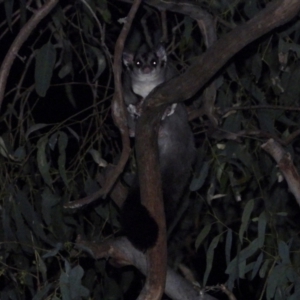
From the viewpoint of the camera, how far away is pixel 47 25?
11.5 feet

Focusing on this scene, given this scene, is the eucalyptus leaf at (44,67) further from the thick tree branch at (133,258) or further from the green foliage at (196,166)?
the thick tree branch at (133,258)

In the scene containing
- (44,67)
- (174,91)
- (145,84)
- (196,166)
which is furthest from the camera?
(145,84)

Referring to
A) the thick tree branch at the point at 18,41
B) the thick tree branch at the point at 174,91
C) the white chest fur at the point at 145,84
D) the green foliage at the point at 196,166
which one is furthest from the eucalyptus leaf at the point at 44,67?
the white chest fur at the point at 145,84

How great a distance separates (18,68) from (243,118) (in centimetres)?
208

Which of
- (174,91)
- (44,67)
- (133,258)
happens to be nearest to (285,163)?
(174,91)

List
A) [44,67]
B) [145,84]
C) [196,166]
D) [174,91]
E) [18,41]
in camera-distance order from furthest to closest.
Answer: [145,84], [196,166], [44,67], [18,41], [174,91]

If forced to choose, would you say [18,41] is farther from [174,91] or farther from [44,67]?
[174,91]

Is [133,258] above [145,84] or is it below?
below

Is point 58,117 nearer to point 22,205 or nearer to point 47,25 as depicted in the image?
point 47,25

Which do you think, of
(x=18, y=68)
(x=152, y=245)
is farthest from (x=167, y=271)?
(x=18, y=68)

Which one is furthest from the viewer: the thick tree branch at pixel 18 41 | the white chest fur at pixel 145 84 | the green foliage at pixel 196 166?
the white chest fur at pixel 145 84

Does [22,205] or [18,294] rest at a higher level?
[22,205]

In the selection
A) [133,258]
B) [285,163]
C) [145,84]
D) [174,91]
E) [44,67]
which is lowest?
[133,258]

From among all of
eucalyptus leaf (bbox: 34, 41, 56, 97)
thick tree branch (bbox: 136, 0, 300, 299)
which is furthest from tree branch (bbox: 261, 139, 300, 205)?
eucalyptus leaf (bbox: 34, 41, 56, 97)
